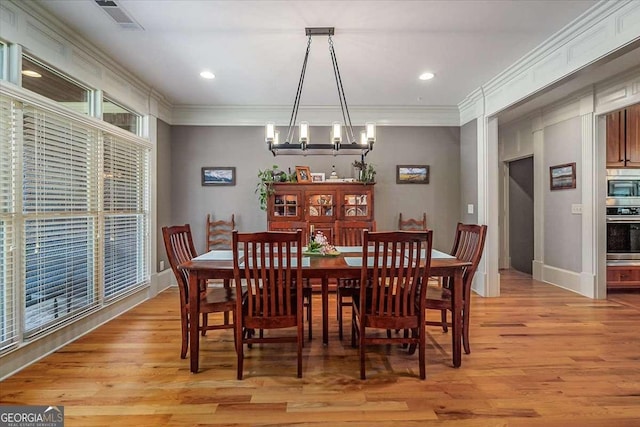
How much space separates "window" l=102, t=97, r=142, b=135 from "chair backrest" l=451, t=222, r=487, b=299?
3.70 metres

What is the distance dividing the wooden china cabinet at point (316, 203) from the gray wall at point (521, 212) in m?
3.14

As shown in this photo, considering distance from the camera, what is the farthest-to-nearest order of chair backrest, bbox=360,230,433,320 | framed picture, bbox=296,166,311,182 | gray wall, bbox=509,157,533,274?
1. gray wall, bbox=509,157,533,274
2. framed picture, bbox=296,166,311,182
3. chair backrest, bbox=360,230,433,320

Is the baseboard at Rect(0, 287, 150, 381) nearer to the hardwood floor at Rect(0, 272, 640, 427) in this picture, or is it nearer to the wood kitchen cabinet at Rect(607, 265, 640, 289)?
the hardwood floor at Rect(0, 272, 640, 427)

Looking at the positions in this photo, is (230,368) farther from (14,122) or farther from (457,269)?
(14,122)

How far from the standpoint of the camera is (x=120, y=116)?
11.8ft

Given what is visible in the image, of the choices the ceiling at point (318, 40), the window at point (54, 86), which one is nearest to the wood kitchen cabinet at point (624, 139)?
the ceiling at point (318, 40)

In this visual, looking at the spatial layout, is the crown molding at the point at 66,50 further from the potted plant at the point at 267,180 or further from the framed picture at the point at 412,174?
the framed picture at the point at 412,174

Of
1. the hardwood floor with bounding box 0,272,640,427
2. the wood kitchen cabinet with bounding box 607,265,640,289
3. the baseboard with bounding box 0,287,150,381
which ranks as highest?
the wood kitchen cabinet with bounding box 607,265,640,289

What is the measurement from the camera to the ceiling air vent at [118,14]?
2.30 meters

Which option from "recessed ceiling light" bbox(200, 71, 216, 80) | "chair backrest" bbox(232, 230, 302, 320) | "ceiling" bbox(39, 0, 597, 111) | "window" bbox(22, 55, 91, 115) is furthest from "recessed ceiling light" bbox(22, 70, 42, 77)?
"chair backrest" bbox(232, 230, 302, 320)

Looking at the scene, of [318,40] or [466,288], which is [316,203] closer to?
[318,40]

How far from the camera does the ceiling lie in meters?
2.36

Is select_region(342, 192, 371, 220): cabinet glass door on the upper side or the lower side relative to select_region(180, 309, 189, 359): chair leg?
upper

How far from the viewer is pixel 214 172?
4766 mm
